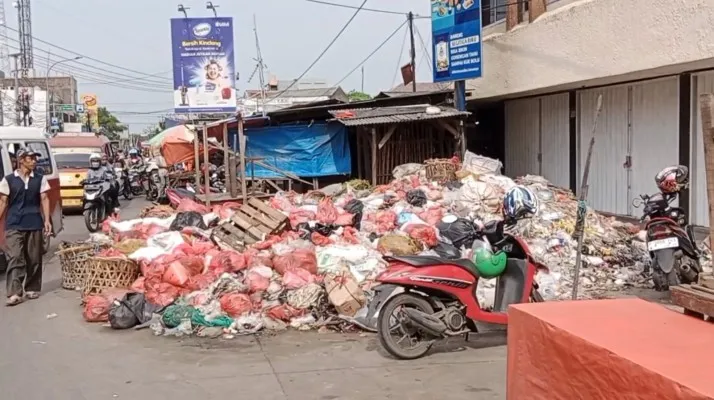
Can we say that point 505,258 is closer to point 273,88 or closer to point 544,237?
point 544,237

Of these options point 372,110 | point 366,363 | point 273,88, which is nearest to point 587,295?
point 366,363

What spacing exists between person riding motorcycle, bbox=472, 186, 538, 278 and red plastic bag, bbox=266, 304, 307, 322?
208 centimetres

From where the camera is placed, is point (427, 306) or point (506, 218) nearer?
point (427, 306)

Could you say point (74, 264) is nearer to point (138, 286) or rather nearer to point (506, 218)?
point (138, 286)

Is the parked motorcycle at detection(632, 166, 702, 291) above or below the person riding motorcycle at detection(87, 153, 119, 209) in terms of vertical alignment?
below

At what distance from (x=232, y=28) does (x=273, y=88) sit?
27.4 m

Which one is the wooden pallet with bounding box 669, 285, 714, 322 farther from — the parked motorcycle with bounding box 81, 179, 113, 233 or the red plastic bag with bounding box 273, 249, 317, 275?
the parked motorcycle with bounding box 81, 179, 113, 233

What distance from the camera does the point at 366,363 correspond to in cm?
620

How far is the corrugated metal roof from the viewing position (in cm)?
1716

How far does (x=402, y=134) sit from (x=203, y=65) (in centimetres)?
1361

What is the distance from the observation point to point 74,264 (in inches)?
379

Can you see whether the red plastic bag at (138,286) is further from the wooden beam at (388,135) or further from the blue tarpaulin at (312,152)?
the blue tarpaulin at (312,152)

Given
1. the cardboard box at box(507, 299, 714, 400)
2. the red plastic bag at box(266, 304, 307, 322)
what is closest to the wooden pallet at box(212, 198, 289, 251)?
the red plastic bag at box(266, 304, 307, 322)

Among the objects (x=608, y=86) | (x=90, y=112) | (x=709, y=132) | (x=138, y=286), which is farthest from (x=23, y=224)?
(x=90, y=112)
